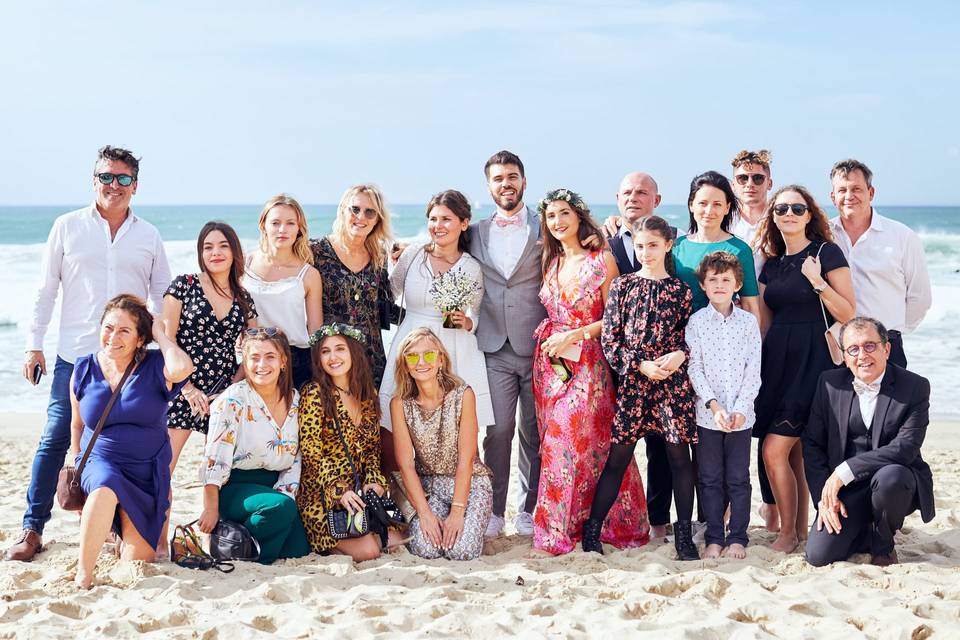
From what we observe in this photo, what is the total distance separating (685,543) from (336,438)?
192 cm

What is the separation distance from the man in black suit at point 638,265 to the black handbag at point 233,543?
218 cm

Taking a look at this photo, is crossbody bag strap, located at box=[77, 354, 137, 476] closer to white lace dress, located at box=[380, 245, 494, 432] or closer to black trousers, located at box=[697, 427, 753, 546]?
white lace dress, located at box=[380, 245, 494, 432]

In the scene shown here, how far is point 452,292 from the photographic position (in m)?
5.03

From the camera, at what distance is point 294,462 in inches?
187

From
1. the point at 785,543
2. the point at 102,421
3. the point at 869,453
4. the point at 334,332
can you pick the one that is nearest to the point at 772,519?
the point at 785,543

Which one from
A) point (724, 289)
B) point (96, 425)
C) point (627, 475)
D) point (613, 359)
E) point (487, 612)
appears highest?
point (724, 289)

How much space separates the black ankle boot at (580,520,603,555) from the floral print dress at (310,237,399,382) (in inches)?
56.7

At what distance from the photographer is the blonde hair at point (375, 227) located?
5148 mm

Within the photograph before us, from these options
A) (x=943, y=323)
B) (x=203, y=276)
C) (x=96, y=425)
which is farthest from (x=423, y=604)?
(x=943, y=323)

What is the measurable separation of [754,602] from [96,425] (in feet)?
10.4

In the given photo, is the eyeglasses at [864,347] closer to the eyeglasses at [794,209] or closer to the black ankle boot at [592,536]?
the eyeglasses at [794,209]

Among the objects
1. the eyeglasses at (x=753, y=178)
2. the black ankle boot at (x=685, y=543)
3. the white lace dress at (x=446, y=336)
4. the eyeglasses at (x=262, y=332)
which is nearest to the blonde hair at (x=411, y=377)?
the white lace dress at (x=446, y=336)

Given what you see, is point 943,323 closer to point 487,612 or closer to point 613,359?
point 613,359

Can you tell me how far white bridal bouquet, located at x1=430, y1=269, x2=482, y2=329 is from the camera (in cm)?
502
